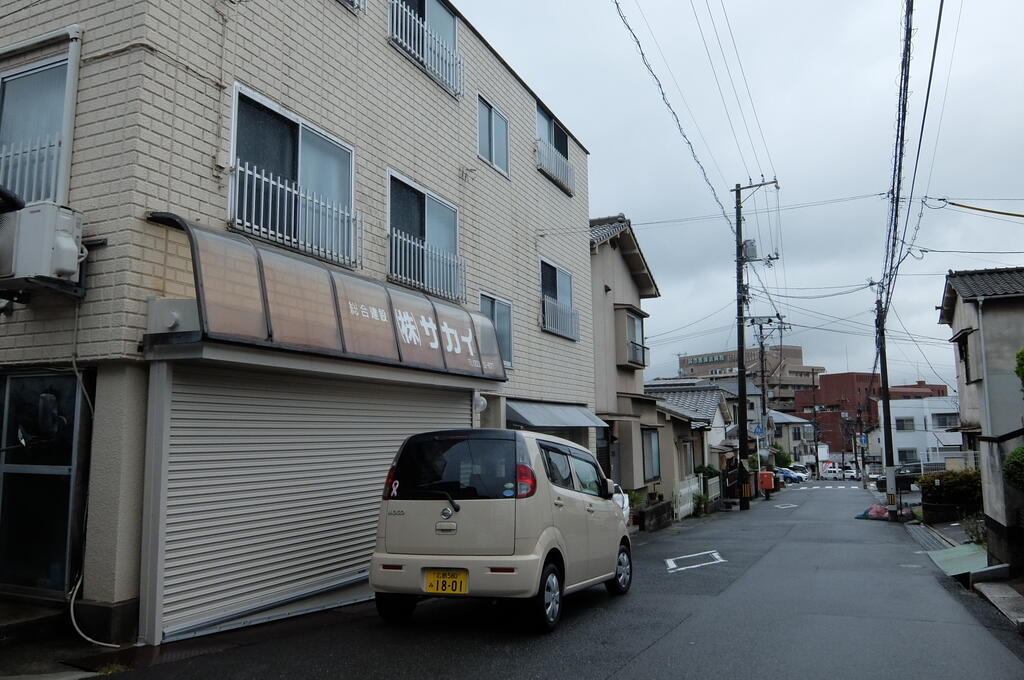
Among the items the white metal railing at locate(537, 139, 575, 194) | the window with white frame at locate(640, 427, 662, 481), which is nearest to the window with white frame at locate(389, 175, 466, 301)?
the white metal railing at locate(537, 139, 575, 194)

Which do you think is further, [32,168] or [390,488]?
[32,168]

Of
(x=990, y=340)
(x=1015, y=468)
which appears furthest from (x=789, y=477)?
(x=1015, y=468)

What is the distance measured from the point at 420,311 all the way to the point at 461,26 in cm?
661

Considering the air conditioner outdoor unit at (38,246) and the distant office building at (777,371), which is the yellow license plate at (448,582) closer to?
the air conditioner outdoor unit at (38,246)

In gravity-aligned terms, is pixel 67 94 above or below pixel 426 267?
above

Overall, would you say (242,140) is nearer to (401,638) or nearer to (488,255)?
(401,638)

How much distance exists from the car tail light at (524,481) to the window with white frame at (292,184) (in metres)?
4.04

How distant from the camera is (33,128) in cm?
755

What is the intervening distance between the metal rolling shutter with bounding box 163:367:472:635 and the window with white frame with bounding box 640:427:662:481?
13.8 metres

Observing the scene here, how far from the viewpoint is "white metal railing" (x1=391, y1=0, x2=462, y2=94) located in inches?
460

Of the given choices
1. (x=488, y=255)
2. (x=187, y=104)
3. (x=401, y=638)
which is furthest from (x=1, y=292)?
(x=488, y=255)

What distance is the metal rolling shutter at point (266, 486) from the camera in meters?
6.80

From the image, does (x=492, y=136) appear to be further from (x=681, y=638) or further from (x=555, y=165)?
(x=681, y=638)

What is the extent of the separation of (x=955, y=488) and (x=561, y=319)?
13.6 m
